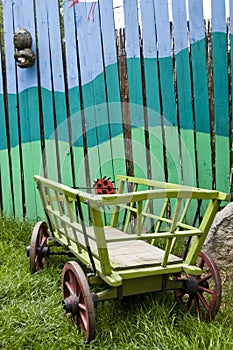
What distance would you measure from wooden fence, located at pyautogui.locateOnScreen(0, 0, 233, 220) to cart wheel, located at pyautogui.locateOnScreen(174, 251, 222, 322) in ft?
4.08

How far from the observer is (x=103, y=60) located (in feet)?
14.8

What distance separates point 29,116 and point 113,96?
3.19ft

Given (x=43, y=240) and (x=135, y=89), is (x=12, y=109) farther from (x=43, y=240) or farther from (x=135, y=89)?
(x=43, y=240)

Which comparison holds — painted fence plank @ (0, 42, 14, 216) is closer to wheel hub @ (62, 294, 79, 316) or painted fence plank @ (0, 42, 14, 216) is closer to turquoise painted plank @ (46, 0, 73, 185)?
turquoise painted plank @ (46, 0, 73, 185)

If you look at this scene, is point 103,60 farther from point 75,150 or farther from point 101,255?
point 101,255

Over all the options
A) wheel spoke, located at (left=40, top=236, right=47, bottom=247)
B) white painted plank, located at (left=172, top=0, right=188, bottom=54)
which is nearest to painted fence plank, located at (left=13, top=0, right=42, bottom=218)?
wheel spoke, located at (left=40, top=236, right=47, bottom=247)

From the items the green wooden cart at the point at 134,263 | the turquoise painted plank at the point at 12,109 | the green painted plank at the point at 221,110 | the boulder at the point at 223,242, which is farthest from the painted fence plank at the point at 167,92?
the turquoise painted plank at the point at 12,109

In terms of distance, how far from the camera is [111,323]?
2967 millimetres

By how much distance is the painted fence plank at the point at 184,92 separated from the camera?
4.18 metres

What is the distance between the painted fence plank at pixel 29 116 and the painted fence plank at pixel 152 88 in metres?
1.19

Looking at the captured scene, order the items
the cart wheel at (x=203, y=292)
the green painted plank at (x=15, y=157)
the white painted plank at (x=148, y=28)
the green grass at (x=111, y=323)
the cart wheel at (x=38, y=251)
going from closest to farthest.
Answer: the green grass at (x=111, y=323) → the cart wheel at (x=203, y=292) → the cart wheel at (x=38, y=251) → the white painted plank at (x=148, y=28) → the green painted plank at (x=15, y=157)

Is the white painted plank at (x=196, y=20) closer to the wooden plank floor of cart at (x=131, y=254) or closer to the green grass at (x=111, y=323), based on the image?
the wooden plank floor of cart at (x=131, y=254)

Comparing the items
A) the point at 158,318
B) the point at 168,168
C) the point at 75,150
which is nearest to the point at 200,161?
the point at 168,168

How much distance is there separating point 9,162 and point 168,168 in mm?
1758
